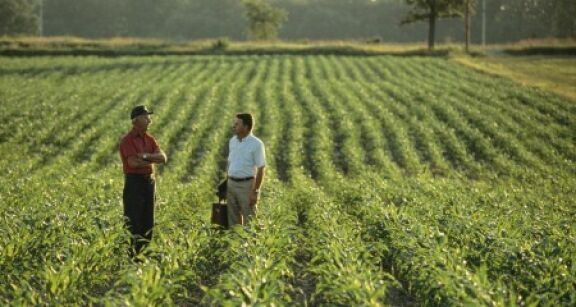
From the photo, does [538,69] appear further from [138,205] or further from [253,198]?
[138,205]

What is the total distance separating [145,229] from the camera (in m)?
9.40

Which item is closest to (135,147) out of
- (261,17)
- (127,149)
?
(127,149)

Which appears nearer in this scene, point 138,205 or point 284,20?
point 138,205

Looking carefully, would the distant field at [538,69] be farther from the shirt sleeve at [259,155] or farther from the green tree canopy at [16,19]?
the green tree canopy at [16,19]

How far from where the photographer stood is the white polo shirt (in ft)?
30.5

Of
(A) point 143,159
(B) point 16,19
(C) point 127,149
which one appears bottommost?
(A) point 143,159

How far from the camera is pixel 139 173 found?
932cm

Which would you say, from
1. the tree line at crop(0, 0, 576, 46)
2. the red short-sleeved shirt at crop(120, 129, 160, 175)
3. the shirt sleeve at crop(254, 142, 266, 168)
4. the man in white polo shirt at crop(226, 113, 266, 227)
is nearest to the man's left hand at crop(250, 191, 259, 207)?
the man in white polo shirt at crop(226, 113, 266, 227)

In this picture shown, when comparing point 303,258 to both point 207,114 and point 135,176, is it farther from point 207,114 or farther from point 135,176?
point 207,114

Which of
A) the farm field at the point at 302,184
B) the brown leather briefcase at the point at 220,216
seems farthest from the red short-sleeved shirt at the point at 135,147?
the brown leather briefcase at the point at 220,216

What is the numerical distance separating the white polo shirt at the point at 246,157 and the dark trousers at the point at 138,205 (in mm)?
1142

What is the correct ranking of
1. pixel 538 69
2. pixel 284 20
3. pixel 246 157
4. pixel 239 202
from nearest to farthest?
pixel 246 157 < pixel 239 202 < pixel 538 69 < pixel 284 20

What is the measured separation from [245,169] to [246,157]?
166 mm

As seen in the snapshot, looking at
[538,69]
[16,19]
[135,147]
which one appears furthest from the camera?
[16,19]
